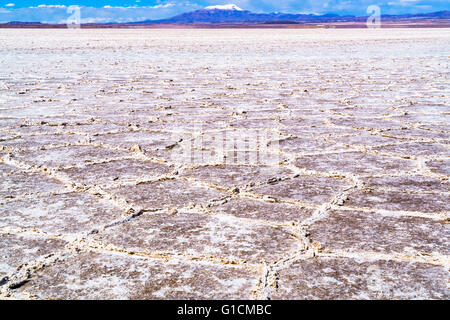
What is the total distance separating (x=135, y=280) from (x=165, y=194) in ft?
2.23

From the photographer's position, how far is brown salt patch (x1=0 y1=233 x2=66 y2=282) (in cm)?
137

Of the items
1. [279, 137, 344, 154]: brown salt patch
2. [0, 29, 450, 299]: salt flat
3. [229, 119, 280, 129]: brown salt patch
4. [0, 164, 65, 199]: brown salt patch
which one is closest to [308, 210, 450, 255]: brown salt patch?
[0, 29, 450, 299]: salt flat

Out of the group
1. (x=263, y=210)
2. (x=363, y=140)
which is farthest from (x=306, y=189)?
(x=363, y=140)

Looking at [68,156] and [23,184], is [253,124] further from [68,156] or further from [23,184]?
[23,184]

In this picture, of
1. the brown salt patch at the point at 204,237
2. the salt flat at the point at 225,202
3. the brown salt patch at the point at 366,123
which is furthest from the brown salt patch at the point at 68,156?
the brown salt patch at the point at 366,123

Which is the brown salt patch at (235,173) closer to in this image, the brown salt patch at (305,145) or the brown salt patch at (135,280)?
the brown salt patch at (305,145)

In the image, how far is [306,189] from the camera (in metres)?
2.00

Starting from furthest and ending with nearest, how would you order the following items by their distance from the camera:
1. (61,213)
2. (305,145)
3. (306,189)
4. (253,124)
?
(253,124) → (305,145) → (306,189) → (61,213)

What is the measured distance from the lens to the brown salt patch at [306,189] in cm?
191

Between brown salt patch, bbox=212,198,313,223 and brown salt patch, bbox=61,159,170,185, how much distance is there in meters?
0.51

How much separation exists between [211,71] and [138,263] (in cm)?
636

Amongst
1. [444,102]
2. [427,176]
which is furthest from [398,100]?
[427,176]

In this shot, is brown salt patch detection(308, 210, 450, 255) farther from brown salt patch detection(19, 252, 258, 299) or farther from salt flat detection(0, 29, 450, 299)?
brown salt patch detection(19, 252, 258, 299)

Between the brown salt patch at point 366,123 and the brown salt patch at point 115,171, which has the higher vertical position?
the brown salt patch at point 366,123
